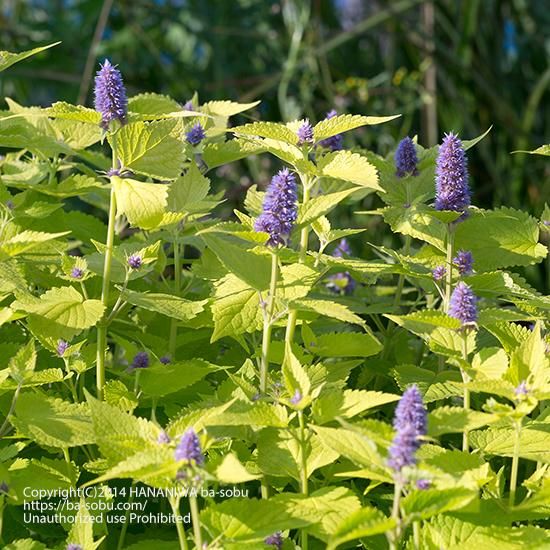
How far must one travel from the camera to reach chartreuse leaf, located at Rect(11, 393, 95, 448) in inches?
48.8

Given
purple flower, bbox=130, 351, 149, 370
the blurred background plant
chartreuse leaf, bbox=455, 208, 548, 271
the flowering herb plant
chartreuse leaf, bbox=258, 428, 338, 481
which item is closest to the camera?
the flowering herb plant

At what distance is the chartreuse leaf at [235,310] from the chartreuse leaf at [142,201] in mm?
155

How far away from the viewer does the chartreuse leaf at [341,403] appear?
1178mm

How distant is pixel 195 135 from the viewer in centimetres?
163

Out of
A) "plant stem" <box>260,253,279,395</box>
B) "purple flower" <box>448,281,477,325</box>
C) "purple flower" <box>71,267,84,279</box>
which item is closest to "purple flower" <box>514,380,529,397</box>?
"purple flower" <box>448,281,477,325</box>

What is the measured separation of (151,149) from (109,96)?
90 mm

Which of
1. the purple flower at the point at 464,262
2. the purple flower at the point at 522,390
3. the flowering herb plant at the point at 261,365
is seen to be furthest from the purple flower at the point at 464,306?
the purple flower at the point at 464,262

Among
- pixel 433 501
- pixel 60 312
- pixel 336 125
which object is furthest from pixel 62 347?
pixel 433 501

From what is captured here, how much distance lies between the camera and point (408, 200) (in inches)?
63.7

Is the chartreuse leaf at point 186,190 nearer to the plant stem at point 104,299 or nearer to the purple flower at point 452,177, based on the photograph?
the plant stem at point 104,299

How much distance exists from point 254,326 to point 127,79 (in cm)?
418

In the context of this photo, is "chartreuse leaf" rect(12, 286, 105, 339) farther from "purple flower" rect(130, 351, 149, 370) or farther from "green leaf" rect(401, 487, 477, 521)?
"green leaf" rect(401, 487, 477, 521)

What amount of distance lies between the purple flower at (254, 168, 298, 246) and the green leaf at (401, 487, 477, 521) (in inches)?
15.8

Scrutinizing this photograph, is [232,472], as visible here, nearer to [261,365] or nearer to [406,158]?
[261,365]
